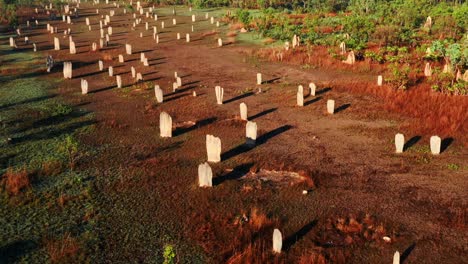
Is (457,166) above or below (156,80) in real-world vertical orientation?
below

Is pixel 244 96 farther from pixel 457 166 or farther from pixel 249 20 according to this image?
pixel 249 20

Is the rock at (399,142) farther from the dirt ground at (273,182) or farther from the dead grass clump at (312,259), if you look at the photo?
the dead grass clump at (312,259)

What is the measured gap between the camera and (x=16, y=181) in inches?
575

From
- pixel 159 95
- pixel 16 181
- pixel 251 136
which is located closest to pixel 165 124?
pixel 251 136

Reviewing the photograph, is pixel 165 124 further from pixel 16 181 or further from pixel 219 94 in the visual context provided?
pixel 16 181

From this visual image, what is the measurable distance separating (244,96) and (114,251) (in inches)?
667

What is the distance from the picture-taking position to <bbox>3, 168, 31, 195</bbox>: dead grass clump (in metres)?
14.3

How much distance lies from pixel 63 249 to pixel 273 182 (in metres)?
7.62

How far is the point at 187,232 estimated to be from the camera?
1212cm

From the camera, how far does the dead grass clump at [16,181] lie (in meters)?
14.3

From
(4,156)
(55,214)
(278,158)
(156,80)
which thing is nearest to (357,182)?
(278,158)

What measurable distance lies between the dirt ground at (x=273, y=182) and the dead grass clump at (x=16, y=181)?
89.1 inches

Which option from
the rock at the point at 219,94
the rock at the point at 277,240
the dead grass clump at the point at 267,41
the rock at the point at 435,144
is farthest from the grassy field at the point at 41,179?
the dead grass clump at the point at 267,41

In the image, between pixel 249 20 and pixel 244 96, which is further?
→ pixel 249 20
